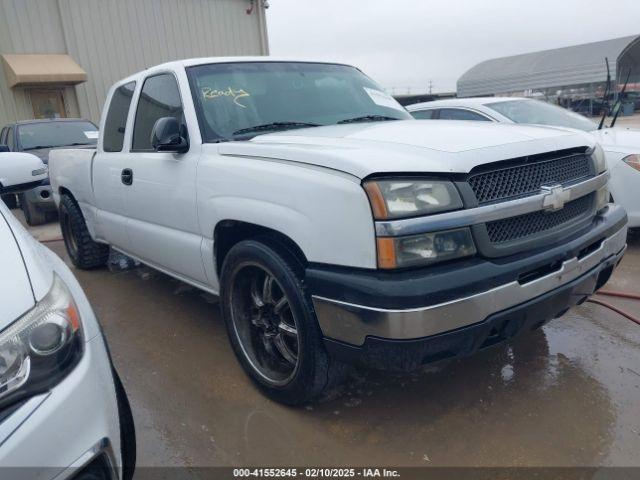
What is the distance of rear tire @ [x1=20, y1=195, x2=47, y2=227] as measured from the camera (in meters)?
8.00

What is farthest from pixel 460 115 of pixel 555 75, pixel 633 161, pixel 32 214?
pixel 555 75

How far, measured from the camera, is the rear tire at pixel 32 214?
800 centimetres

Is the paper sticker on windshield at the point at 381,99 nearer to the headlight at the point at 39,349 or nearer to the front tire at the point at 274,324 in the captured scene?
the front tire at the point at 274,324

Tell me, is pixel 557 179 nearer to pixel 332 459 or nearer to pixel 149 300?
pixel 332 459

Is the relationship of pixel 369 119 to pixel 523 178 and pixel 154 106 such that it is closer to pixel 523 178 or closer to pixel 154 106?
pixel 523 178

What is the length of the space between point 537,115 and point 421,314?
15.7 ft

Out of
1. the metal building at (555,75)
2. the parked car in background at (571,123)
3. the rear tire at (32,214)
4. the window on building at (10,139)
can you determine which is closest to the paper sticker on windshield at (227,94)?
the parked car in background at (571,123)

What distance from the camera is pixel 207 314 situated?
13.1ft

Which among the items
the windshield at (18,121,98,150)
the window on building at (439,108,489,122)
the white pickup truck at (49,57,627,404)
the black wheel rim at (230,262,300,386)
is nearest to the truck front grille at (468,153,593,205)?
the white pickup truck at (49,57,627,404)

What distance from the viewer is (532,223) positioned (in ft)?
7.43

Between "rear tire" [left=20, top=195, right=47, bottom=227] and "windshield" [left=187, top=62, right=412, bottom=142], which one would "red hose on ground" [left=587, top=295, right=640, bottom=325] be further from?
"rear tire" [left=20, top=195, right=47, bottom=227]

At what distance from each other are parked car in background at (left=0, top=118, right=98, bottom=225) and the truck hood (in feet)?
21.6

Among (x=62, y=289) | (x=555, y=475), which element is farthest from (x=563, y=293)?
(x=62, y=289)

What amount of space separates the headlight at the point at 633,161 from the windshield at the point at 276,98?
2404 mm
